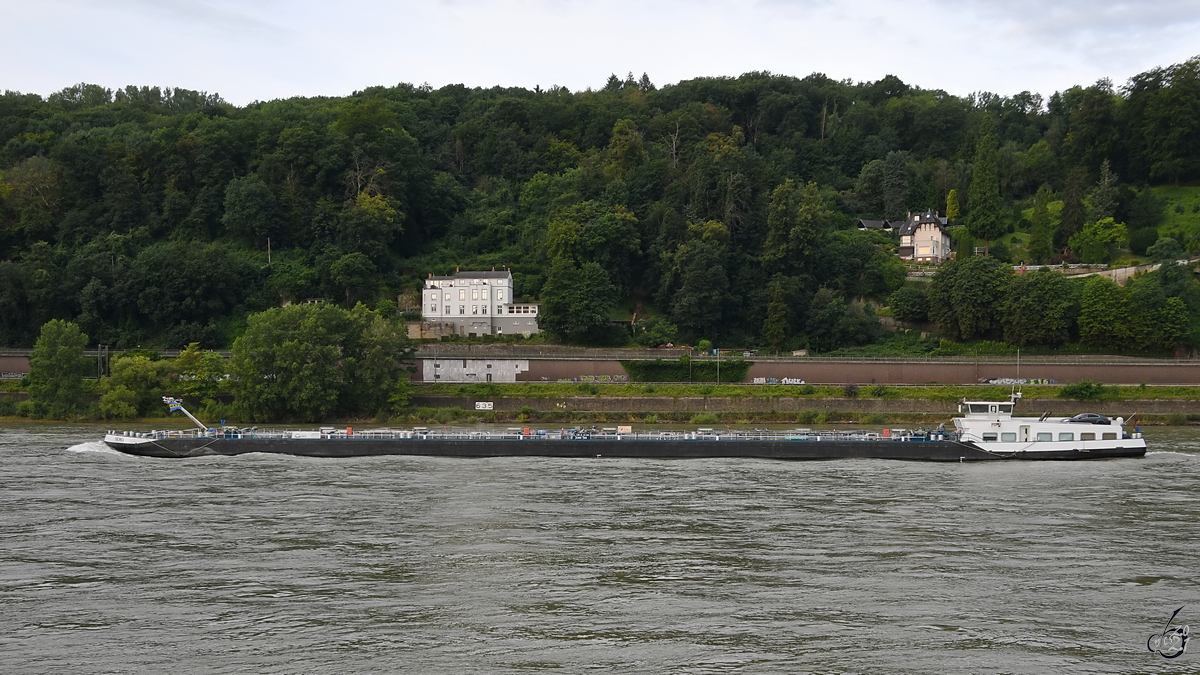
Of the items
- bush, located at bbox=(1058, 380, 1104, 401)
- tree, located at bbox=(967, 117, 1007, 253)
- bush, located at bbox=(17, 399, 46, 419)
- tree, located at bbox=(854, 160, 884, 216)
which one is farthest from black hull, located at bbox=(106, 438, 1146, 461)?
tree, located at bbox=(854, 160, 884, 216)

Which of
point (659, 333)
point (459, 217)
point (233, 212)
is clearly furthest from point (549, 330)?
point (233, 212)

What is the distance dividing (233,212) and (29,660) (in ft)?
264

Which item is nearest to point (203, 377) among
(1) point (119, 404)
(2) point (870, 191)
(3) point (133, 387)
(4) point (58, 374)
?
(3) point (133, 387)

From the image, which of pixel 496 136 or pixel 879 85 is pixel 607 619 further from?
pixel 879 85

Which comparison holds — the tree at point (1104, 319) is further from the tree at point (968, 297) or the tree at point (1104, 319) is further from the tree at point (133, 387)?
the tree at point (133, 387)

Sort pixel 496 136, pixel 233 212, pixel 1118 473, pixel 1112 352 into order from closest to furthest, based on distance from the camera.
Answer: pixel 1118 473 → pixel 1112 352 → pixel 233 212 → pixel 496 136

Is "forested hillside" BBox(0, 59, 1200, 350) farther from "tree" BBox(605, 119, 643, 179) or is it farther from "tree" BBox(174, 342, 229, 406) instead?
"tree" BBox(174, 342, 229, 406)

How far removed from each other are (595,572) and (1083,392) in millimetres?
48306

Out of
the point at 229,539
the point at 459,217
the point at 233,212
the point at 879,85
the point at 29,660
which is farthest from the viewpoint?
the point at 879,85

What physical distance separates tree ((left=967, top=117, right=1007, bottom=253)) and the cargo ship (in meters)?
49.5

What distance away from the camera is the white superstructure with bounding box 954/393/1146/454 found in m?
46.3

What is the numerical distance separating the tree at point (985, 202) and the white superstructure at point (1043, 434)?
167ft

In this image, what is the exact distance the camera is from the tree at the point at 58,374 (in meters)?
65.2

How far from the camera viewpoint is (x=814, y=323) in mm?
80562
